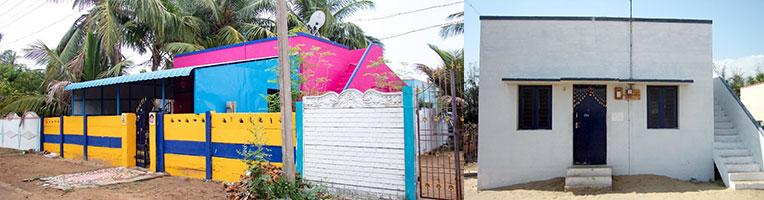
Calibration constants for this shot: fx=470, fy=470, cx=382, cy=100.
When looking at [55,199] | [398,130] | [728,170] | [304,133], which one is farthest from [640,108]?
[55,199]

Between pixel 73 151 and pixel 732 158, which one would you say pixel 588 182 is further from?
pixel 73 151

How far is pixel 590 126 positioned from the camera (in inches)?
241

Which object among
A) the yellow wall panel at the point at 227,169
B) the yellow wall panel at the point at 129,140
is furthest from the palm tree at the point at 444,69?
the yellow wall panel at the point at 129,140

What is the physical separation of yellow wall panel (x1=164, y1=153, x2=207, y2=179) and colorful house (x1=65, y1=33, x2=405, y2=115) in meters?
1.18

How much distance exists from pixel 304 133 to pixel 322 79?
2.97 m

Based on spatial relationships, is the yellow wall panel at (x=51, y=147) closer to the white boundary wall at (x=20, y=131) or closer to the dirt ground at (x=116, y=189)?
the white boundary wall at (x=20, y=131)

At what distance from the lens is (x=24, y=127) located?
12.5 metres

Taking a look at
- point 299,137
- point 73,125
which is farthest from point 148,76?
point 299,137

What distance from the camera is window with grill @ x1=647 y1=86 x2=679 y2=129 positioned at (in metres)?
6.16

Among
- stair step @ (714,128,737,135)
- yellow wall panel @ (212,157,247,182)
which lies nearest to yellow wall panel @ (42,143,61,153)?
yellow wall panel @ (212,157,247,182)

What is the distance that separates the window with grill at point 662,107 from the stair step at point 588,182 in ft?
3.83

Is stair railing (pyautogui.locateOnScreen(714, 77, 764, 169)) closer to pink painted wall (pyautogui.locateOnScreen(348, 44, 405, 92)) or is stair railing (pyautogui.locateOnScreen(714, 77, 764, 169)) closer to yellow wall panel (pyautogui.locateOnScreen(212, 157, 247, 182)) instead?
pink painted wall (pyautogui.locateOnScreen(348, 44, 405, 92))

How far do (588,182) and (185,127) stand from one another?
583 cm

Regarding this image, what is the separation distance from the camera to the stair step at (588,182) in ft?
17.8
